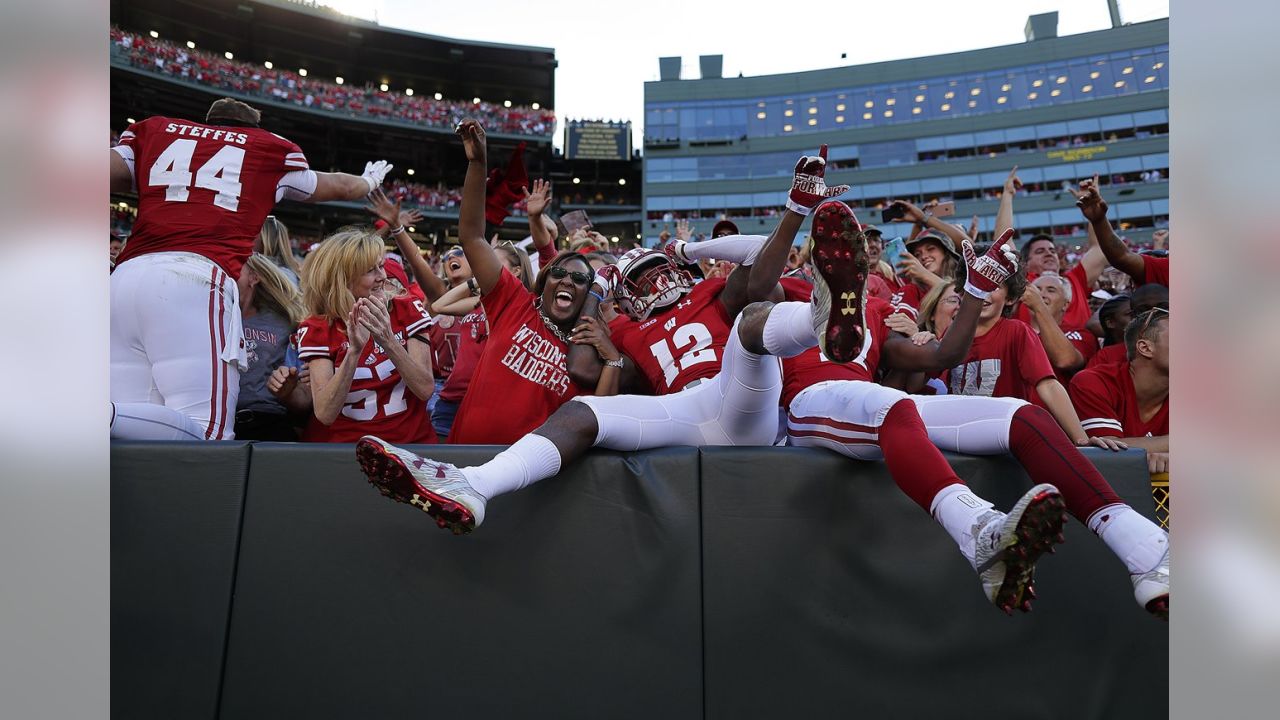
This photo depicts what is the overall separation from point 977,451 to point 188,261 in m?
3.13

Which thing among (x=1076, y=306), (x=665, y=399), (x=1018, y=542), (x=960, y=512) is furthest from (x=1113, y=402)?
(x=1076, y=306)

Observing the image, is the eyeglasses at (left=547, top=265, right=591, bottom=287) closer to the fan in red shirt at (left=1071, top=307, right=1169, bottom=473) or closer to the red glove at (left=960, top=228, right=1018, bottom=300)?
the red glove at (left=960, top=228, right=1018, bottom=300)

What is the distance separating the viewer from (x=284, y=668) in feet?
7.80

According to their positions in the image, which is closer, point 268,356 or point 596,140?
point 268,356

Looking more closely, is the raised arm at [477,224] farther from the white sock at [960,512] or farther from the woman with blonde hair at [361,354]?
the white sock at [960,512]

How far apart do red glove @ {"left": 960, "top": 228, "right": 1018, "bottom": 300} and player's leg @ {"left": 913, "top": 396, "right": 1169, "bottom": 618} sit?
18.2 inches

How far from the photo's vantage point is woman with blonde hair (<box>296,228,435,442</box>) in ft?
11.1

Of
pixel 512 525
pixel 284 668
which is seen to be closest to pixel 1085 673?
pixel 512 525

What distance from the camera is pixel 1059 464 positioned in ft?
7.46

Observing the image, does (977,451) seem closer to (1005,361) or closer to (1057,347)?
(1005,361)

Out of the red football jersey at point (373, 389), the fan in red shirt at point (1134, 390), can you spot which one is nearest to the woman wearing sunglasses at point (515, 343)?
the red football jersey at point (373, 389)

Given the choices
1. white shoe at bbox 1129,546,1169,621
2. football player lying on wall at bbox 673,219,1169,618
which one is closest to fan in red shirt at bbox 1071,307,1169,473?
football player lying on wall at bbox 673,219,1169,618

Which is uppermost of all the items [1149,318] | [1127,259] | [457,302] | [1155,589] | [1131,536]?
[1127,259]
